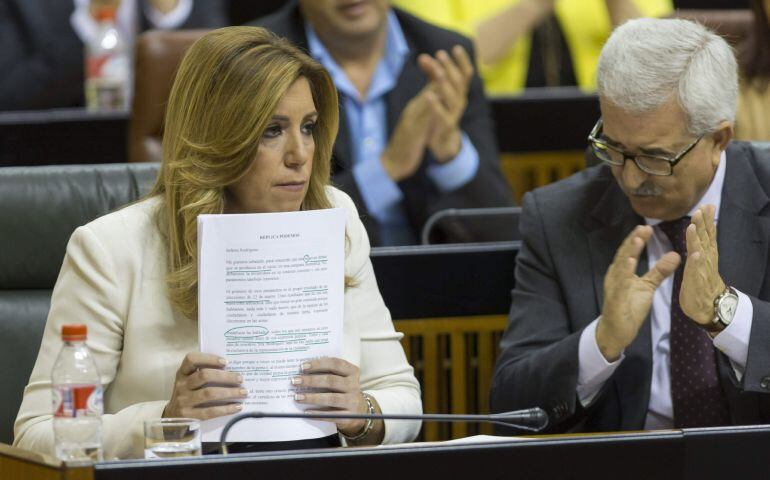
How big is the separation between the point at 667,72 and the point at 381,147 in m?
1.47

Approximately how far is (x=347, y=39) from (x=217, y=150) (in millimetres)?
1694

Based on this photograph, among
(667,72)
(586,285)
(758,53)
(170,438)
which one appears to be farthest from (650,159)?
(758,53)

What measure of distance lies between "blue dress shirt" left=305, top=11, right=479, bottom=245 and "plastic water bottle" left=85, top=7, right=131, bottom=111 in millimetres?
1094

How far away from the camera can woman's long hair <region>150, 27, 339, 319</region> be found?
7.52 ft

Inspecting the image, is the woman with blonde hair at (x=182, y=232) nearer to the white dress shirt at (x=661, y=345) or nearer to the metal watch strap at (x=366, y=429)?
the metal watch strap at (x=366, y=429)

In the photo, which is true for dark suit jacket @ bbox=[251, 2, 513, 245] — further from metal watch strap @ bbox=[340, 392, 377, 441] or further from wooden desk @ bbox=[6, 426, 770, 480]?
wooden desk @ bbox=[6, 426, 770, 480]

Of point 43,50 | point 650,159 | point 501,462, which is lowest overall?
point 501,462

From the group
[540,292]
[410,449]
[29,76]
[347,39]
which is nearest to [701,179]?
[540,292]

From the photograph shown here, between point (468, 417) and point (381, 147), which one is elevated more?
point (381, 147)

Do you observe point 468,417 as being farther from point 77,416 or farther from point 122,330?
point 122,330

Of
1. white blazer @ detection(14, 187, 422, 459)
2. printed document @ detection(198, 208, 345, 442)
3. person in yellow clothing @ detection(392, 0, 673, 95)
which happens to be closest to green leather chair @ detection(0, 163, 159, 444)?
white blazer @ detection(14, 187, 422, 459)

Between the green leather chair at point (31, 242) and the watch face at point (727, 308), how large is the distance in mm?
1099

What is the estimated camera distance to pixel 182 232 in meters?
2.33

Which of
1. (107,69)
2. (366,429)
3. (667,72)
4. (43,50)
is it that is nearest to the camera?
(366,429)
